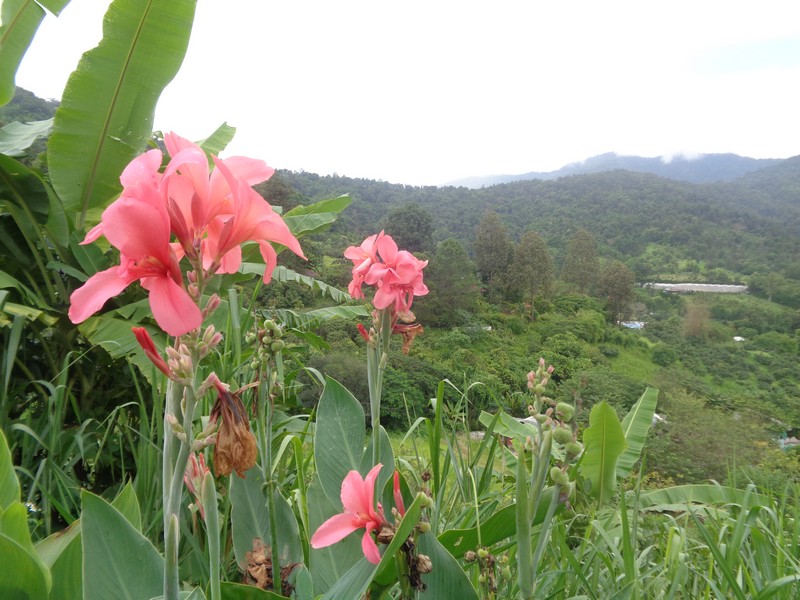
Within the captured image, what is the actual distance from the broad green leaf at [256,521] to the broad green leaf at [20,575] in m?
0.33

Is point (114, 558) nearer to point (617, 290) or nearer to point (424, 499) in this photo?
point (424, 499)

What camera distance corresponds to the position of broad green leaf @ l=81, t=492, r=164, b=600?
656 mm

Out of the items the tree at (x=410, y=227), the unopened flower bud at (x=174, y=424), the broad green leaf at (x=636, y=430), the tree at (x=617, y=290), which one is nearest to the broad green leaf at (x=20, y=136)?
the unopened flower bud at (x=174, y=424)

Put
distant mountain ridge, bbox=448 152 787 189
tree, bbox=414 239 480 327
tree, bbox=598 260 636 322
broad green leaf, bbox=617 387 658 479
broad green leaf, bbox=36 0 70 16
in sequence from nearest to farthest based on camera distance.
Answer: broad green leaf, bbox=36 0 70 16 → broad green leaf, bbox=617 387 658 479 → tree, bbox=414 239 480 327 → tree, bbox=598 260 636 322 → distant mountain ridge, bbox=448 152 787 189

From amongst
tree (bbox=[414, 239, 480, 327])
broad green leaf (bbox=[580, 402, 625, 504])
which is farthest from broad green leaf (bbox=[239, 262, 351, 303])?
tree (bbox=[414, 239, 480, 327])

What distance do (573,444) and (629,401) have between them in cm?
1292

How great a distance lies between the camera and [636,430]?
3057 mm

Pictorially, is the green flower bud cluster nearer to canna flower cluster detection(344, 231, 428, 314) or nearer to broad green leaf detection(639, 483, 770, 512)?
canna flower cluster detection(344, 231, 428, 314)

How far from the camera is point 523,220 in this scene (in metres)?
40.8

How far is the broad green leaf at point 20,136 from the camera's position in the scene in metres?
2.70

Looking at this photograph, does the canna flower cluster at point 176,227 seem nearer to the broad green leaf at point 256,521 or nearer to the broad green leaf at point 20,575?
the broad green leaf at point 20,575

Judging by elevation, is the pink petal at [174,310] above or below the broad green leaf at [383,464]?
above

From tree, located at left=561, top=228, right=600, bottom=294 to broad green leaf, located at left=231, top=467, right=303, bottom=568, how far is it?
2906 cm

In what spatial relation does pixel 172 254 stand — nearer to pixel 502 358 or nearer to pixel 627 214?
pixel 502 358
